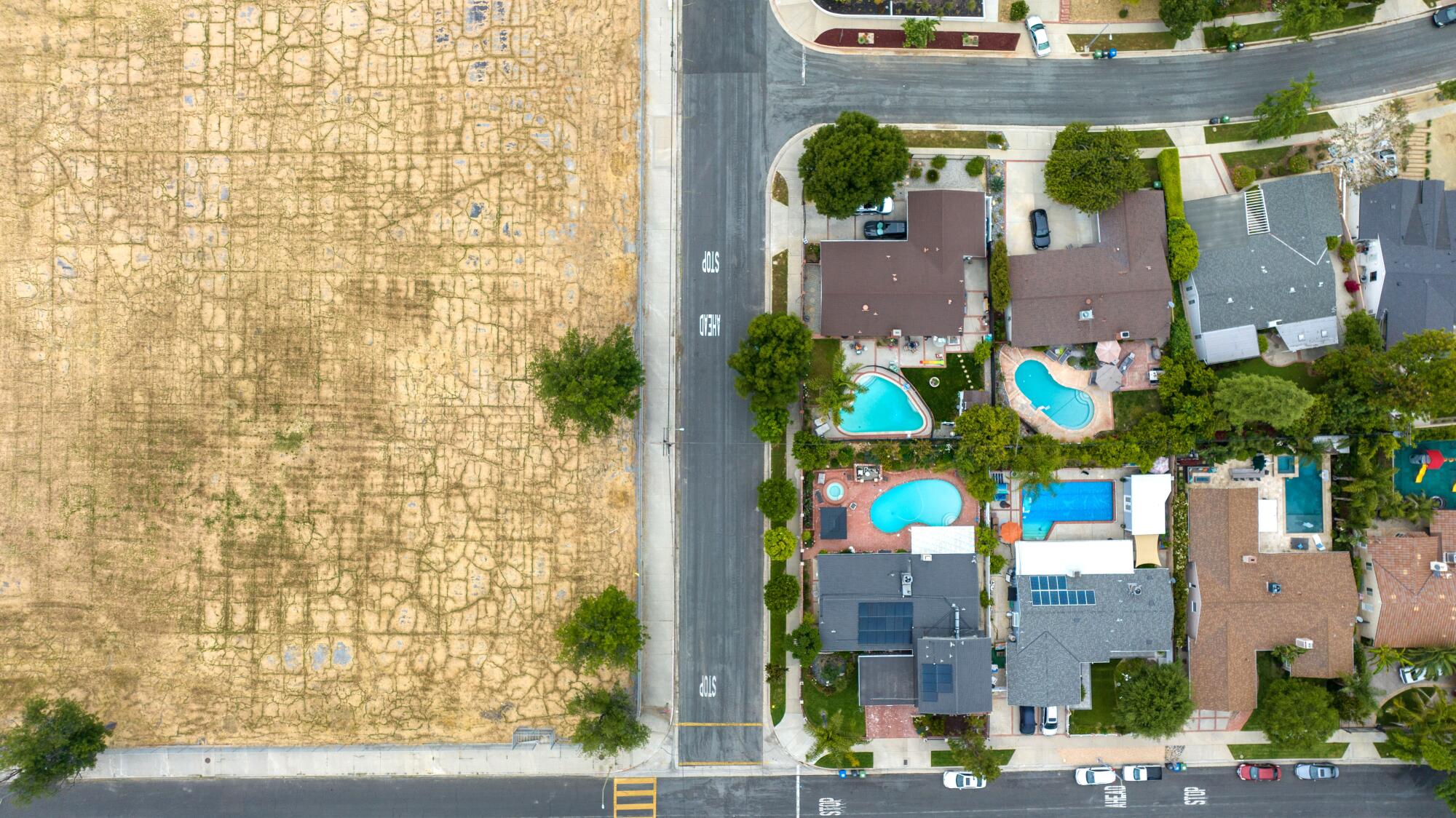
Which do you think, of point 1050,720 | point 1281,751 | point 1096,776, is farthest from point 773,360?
point 1281,751

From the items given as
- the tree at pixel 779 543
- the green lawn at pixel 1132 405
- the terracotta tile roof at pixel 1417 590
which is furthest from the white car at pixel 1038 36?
the terracotta tile roof at pixel 1417 590

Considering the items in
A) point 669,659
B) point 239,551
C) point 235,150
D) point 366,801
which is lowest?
point 366,801

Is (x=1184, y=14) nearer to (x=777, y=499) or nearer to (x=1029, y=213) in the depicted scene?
(x=1029, y=213)

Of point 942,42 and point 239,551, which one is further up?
point 942,42

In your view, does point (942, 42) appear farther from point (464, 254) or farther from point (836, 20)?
point (464, 254)

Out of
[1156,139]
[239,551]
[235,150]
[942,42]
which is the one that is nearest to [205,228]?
[235,150]

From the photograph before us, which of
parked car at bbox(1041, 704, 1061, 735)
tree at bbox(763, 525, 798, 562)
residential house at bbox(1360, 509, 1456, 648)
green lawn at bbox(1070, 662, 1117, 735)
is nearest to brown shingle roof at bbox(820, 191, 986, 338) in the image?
tree at bbox(763, 525, 798, 562)
